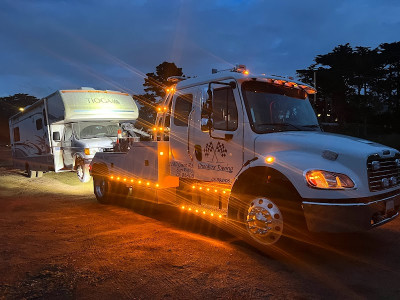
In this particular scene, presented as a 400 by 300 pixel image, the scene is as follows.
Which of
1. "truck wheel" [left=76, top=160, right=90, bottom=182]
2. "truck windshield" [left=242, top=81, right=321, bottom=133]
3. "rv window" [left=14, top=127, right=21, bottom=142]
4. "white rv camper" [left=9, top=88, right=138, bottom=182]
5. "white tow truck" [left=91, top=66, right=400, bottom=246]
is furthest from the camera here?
"rv window" [left=14, top=127, right=21, bottom=142]

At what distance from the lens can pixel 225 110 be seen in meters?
5.48

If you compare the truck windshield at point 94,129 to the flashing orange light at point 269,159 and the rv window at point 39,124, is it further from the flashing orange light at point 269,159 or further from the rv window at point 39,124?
the flashing orange light at point 269,159

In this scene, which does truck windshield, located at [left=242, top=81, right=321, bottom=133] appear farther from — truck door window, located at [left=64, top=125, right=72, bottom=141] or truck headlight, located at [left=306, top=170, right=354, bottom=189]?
truck door window, located at [left=64, top=125, right=72, bottom=141]

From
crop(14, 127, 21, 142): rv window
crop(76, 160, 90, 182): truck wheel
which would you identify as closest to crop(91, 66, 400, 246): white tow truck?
crop(76, 160, 90, 182): truck wheel

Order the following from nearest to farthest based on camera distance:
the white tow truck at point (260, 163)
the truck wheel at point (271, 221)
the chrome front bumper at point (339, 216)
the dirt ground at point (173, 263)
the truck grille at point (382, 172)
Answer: the dirt ground at point (173, 263) < the chrome front bumper at point (339, 216) < the white tow truck at point (260, 163) < the truck grille at point (382, 172) < the truck wheel at point (271, 221)

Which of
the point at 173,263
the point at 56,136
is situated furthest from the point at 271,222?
the point at 56,136

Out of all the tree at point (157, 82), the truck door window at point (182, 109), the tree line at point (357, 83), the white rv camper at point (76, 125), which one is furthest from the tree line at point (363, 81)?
the truck door window at point (182, 109)

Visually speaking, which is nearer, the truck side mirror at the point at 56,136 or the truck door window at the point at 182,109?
the truck door window at the point at 182,109

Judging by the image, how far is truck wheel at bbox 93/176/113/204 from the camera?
29.4 feet

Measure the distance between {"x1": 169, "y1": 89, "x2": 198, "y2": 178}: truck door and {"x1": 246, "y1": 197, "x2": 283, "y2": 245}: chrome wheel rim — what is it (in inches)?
64.8

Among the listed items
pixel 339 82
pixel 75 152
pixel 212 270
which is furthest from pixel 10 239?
pixel 339 82

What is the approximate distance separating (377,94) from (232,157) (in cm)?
5179

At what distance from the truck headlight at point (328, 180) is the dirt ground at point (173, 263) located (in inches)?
40.6

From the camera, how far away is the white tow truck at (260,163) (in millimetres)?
4203
